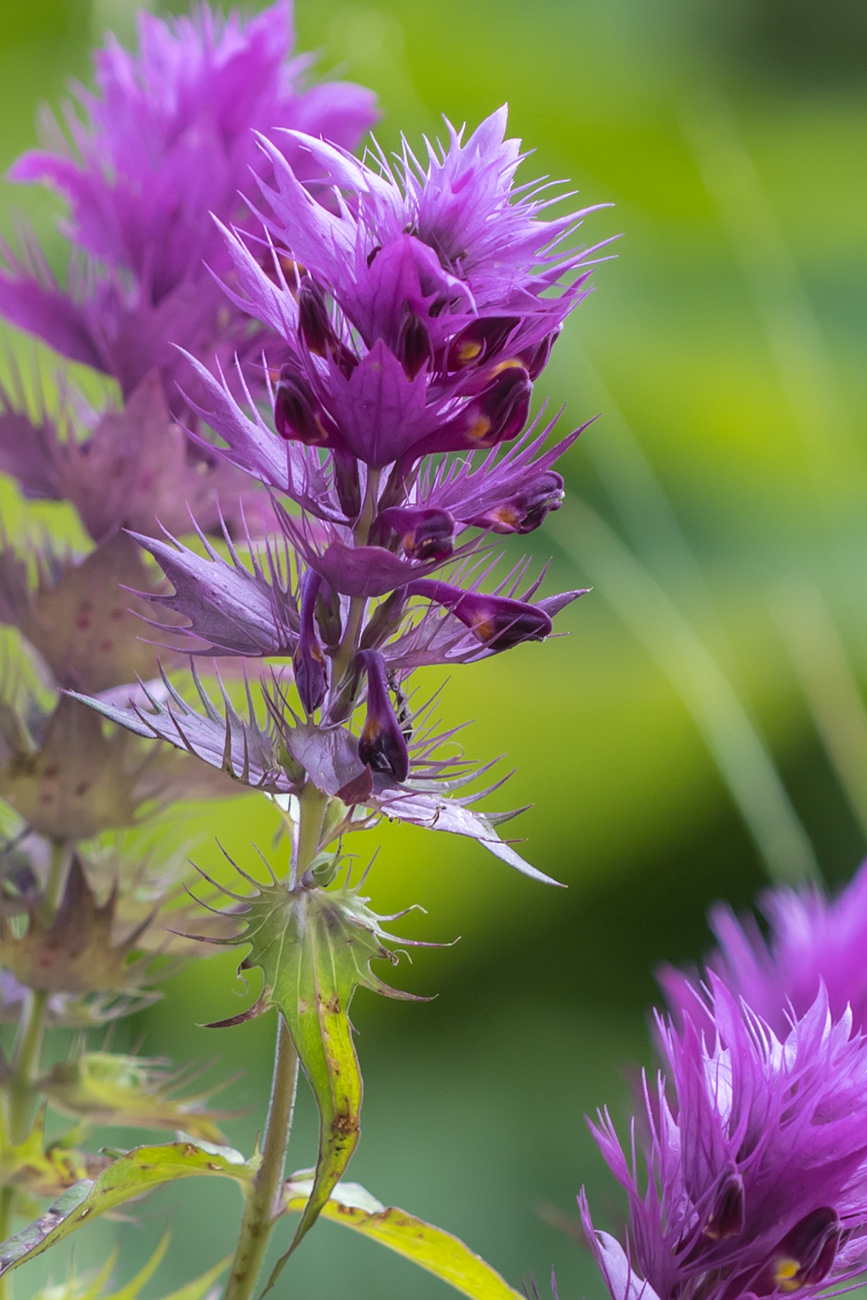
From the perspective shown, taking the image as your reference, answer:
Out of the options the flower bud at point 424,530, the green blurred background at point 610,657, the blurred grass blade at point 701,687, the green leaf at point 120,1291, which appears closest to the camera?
the flower bud at point 424,530

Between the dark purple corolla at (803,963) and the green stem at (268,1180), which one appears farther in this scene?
the dark purple corolla at (803,963)

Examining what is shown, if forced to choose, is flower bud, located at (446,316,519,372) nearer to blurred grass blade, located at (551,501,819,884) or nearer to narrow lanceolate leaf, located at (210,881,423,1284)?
narrow lanceolate leaf, located at (210,881,423,1284)

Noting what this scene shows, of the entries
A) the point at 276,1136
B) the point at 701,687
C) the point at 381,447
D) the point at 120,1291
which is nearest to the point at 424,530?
the point at 381,447

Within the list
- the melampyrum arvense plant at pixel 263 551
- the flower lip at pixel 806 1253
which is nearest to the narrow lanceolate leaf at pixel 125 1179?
the melampyrum arvense plant at pixel 263 551

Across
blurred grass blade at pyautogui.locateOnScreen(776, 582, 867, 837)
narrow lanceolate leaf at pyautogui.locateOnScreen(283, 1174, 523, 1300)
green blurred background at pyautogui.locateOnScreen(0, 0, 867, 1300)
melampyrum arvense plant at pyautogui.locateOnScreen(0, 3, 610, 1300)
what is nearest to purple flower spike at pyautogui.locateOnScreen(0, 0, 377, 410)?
melampyrum arvense plant at pyautogui.locateOnScreen(0, 3, 610, 1300)

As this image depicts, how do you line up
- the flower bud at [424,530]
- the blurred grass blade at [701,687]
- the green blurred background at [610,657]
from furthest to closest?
the green blurred background at [610,657]
the blurred grass blade at [701,687]
the flower bud at [424,530]

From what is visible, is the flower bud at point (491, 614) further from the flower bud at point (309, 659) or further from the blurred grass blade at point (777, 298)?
the blurred grass blade at point (777, 298)

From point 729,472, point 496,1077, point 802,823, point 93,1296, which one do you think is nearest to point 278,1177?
point 93,1296

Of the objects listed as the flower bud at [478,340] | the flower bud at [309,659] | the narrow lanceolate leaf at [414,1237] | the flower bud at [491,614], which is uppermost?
the flower bud at [478,340]
